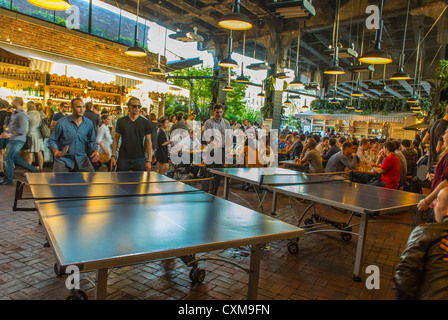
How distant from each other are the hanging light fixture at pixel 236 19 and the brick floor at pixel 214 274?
3.32 m

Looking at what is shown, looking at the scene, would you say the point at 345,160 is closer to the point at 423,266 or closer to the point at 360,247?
the point at 360,247

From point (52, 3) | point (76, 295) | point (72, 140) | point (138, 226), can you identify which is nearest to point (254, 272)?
point (138, 226)

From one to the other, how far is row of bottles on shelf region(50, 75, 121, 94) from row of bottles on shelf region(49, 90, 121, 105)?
0.93 ft

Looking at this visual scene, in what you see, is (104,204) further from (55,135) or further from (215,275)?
(55,135)

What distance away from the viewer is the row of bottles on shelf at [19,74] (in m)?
10.7

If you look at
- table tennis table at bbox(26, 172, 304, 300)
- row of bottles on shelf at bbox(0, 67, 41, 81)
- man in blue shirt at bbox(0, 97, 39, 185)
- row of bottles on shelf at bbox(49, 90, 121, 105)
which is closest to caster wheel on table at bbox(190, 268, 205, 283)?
table tennis table at bbox(26, 172, 304, 300)

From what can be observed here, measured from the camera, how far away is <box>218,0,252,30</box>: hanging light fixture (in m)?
4.75

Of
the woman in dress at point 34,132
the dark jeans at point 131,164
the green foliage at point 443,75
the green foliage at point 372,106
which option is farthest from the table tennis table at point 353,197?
the green foliage at point 372,106

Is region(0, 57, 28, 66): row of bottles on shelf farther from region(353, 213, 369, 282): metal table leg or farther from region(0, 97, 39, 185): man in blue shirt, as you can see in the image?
region(353, 213, 369, 282): metal table leg

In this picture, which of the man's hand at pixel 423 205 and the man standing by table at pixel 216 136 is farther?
the man standing by table at pixel 216 136

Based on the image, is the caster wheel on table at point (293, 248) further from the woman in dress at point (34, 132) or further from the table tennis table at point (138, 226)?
the woman in dress at point (34, 132)

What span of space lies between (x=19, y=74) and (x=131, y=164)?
28.2ft

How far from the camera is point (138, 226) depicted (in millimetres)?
2061
